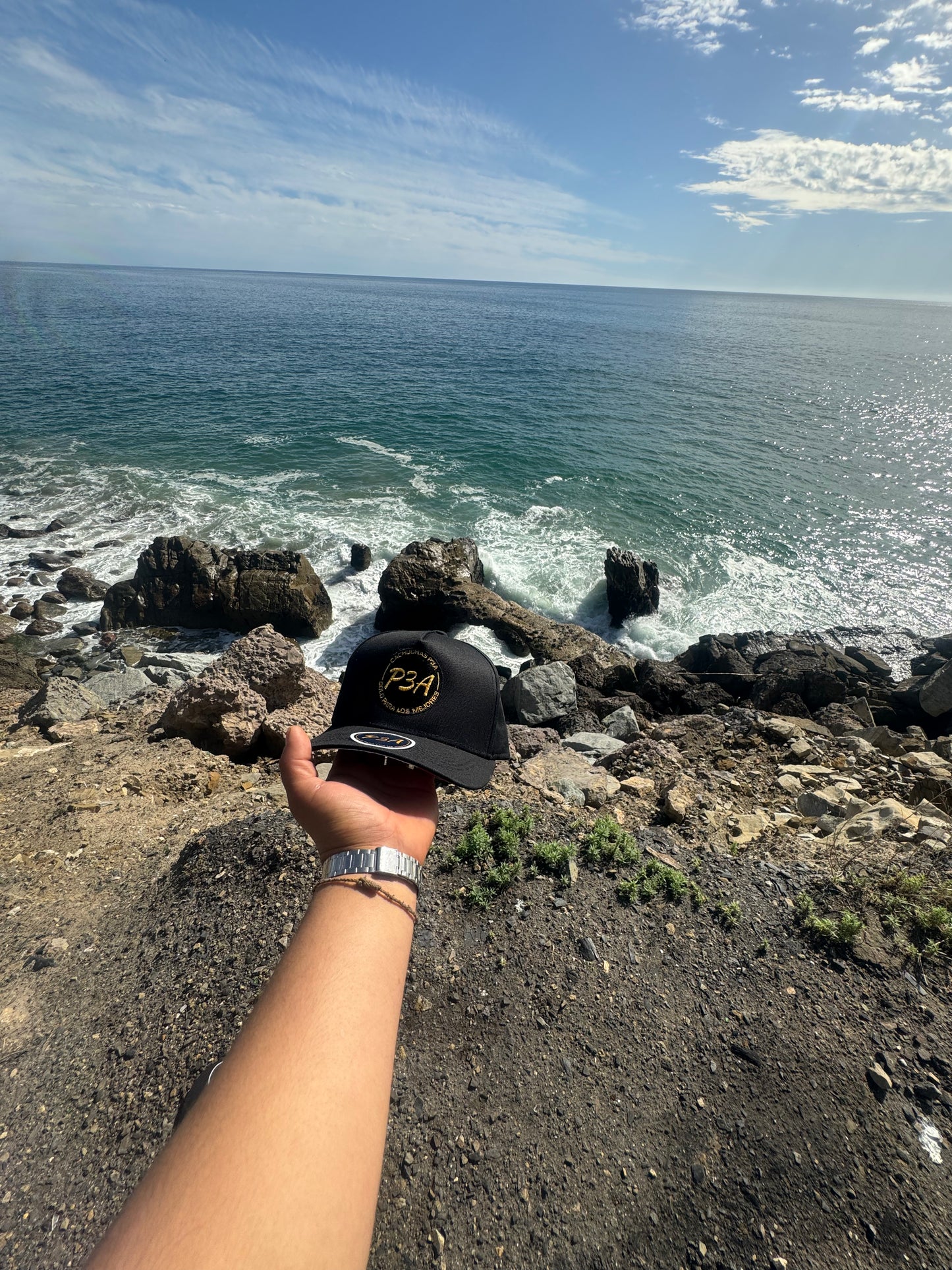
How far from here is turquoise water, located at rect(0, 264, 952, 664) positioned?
66.5 ft

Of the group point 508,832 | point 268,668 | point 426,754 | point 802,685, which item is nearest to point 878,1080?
point 508,832

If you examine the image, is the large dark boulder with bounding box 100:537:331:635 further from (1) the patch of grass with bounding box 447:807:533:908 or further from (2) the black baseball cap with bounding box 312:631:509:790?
(2) the black baseball cap with bounding box 312:631:509:790

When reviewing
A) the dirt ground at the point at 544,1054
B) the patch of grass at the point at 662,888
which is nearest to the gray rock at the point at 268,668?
the dirt ground at the point at 544,1054

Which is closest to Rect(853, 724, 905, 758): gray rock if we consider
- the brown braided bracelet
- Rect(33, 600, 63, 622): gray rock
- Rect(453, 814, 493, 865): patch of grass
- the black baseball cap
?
Rect(453, 814, 493, 865): patch of grass

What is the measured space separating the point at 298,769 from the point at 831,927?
13.6 ft

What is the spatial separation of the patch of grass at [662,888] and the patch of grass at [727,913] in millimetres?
110

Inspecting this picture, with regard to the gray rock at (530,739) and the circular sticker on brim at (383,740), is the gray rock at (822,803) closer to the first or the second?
the gray rock at (530,739)

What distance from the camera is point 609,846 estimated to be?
4.85m

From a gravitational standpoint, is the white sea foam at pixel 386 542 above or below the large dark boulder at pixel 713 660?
below

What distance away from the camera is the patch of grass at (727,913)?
14.0 feet

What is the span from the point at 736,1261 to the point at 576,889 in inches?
83.5

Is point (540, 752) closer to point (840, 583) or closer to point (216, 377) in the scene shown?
point (840, 583)

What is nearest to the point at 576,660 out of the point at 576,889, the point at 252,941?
the point at 576,889

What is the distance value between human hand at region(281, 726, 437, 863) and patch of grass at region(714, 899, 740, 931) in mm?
3160
